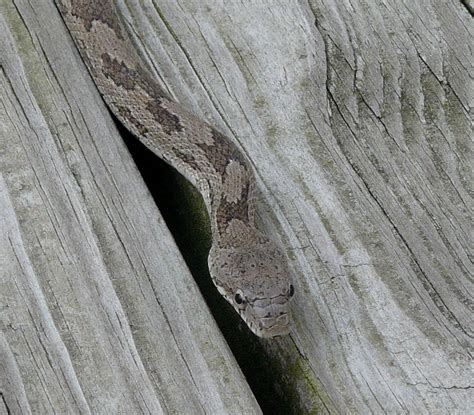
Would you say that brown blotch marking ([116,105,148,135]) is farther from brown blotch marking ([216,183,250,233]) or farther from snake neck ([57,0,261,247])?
brown blotch marking ([216,183,250,233])

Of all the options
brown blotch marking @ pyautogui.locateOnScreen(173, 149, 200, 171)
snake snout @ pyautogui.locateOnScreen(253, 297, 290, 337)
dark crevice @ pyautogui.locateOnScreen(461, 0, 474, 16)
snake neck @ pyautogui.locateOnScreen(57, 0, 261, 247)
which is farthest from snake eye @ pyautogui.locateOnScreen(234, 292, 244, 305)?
dark crevice @ pyautogui.locateOnScreen(461, 0, 474, 16)

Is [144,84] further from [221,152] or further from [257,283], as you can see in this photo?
[257,283]

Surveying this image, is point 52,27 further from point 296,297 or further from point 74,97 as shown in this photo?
point 296,297

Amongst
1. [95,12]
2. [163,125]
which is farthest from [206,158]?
[95,12]

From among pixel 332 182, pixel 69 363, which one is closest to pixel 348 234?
pixel 332 182

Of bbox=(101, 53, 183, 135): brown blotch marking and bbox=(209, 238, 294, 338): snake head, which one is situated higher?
bbox=(209, 238, 294, 338): snake head

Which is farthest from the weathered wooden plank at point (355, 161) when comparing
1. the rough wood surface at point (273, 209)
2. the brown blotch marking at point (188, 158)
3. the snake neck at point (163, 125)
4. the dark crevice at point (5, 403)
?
the dark crevice at point (5, 403)
